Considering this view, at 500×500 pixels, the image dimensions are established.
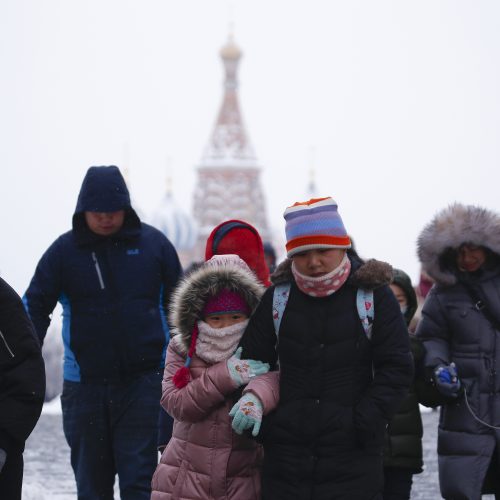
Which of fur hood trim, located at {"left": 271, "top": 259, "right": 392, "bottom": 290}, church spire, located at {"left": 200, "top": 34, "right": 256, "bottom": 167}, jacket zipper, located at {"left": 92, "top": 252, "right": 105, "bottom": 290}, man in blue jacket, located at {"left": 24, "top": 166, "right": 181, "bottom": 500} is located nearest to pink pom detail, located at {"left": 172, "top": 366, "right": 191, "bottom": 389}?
fur hood trim, located at {"left": 271, "top": 259, "right": 392, "bottom": 290}

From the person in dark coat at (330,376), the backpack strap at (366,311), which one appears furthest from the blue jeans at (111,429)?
the backpack strap at (366,311)

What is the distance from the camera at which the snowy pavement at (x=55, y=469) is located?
7.95 meters

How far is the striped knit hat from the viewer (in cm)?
459

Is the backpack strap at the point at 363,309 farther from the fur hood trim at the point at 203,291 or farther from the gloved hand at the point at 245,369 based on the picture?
the fur hood trim at the point at 203,291

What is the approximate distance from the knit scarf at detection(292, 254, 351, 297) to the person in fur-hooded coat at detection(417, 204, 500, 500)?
4.18 feet

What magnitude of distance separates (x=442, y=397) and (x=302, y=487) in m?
1.37

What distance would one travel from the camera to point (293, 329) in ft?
15.1

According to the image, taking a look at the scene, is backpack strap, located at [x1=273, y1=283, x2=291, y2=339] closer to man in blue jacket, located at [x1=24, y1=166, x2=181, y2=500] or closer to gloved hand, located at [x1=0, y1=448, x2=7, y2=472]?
gloved hand, located at [x1=0, y1=448, x2=7, y2=472]

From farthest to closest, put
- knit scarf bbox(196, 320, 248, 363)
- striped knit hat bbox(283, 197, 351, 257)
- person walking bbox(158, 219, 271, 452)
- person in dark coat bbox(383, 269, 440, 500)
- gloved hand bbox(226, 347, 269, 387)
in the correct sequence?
person in dark coat bbox(383, 269, 440, 500) → person walking bbox(158, 219, 271, 452) → knit scarf bbox(196, 320, 248, 363) → gloved hand bbox(226, 347, 269, 387) → striped knit hat bbox(283, 197, 351, 257)

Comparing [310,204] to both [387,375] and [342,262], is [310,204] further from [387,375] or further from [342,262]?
[387,375]

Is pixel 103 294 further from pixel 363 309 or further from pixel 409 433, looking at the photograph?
pixel 363 309

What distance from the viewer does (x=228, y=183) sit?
84375mm

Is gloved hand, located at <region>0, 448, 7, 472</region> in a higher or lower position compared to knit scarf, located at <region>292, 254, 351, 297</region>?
lower

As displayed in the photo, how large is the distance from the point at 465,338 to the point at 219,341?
4.53 feet
